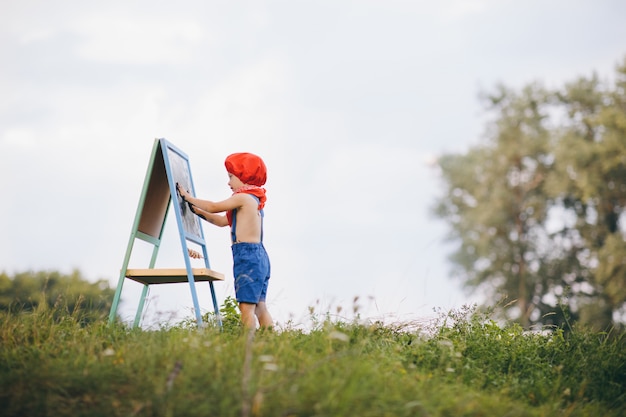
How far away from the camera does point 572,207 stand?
2848 cm

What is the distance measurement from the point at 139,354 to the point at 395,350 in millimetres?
2275

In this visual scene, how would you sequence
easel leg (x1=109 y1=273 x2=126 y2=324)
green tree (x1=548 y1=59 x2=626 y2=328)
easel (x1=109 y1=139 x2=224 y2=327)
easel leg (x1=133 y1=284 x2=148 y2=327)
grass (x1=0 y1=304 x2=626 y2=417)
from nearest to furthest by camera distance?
grass (x1=0 y1=304 x2=626 y2=417)
easel leg (x1=109 y1=273 x2=126 y2=324)
easel (x1=109 y1=139 x2=224 y2=327)
easel leg (x1=133 y1=284 x2=148 y2=327)
green tree (x1=548 y1=59 x2=626 y2=328)

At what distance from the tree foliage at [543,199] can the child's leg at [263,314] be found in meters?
20.3

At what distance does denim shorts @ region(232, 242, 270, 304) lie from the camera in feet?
20.3

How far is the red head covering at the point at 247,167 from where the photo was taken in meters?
6.62

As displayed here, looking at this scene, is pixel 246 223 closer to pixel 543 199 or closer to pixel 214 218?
pixel 214 218

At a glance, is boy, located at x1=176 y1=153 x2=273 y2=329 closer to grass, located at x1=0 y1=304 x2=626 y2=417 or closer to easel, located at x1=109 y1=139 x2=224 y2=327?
easel, located at x1=109 y1=139 x2=224 y2=327

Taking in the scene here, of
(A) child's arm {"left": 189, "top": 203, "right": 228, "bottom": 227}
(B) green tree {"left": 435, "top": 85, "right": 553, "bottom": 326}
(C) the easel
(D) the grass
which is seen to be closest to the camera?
(D) the grass

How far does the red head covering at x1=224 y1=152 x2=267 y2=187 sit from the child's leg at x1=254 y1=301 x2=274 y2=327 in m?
1.17

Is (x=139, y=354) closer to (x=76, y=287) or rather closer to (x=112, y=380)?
(x=112, y=380)

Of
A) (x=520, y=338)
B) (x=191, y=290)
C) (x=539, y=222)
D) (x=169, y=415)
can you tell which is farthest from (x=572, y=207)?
(x=169, y=415)

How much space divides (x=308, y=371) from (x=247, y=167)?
2807mm

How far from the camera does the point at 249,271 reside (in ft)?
20.4

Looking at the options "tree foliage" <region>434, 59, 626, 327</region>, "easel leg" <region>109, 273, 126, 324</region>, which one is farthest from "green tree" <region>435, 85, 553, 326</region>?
"easel leg" <region>109, 273, 126, 324</region>
